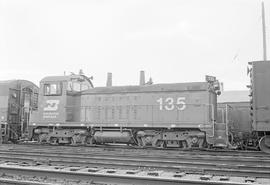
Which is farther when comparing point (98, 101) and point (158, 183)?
point (98, 101)

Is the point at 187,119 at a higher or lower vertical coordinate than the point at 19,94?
lower

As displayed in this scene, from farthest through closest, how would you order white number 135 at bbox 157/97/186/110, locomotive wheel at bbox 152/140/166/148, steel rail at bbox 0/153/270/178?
white number 135 at bbox 157/97/186/110 → locomotive wheel at bbox 152/140/166/148 → steel rail at bbox 0/153/270/178

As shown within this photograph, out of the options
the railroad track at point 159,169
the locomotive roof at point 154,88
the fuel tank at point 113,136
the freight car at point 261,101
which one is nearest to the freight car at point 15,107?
the locomotive roof at point 154,88

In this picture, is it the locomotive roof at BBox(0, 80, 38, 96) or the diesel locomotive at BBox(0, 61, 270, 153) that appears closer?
the diesel locomotive at BBox(0, 61, 270, 153)

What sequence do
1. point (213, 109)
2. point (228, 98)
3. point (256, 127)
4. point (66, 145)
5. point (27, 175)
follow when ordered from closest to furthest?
point (27, 175), point (256, 127), point (213, 109), point (66, 145), point (228, 98)

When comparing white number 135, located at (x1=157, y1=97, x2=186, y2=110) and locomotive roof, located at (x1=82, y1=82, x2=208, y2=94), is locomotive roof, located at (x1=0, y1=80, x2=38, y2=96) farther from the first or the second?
white number 135, located at (x1=157, y1=97, x2=186, y2=110)

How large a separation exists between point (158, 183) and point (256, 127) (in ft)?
25.2

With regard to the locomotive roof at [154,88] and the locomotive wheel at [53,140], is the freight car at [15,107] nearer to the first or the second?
the locomotive wheel at [53,140]

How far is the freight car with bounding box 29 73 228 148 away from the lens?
13991 millimetres

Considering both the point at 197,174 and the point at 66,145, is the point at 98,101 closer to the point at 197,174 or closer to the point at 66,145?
the point at 66,145

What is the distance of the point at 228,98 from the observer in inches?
1291

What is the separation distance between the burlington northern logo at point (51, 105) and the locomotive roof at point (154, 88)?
64.2 inches

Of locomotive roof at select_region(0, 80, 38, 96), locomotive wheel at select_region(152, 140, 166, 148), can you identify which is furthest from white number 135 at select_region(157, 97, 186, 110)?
locomotive roof at select_region(0, 80, 38, 96)

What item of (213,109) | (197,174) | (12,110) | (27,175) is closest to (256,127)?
(213,109)
